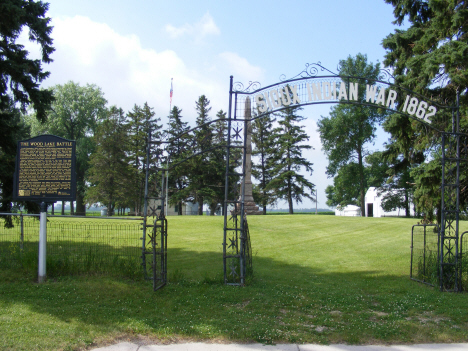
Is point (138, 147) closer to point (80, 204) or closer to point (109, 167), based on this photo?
point (109, 167)

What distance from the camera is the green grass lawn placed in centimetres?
586

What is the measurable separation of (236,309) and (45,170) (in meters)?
5.12

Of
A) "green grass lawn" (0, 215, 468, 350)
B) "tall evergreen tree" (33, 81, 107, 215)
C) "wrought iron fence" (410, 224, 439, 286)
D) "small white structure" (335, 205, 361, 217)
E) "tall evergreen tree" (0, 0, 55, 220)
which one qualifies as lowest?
"small white structure" (335, 205, 361, 217)

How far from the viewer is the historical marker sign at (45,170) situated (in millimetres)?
8922

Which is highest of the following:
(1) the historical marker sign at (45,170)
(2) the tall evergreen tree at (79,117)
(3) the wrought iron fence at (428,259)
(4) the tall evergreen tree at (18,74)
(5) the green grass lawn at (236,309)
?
(2) the tall evergreen tree at (79,117)

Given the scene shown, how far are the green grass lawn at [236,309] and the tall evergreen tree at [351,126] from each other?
1277 inches

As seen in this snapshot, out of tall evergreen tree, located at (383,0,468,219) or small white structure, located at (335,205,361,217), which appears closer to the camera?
tall evergreen tree, located at (383,0,468,219)

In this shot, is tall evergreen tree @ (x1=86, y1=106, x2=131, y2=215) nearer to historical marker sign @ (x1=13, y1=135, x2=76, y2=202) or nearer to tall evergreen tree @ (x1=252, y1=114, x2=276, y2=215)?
tall evergreen tree @ (x1=252, y1=114, x2=276, y2=215)

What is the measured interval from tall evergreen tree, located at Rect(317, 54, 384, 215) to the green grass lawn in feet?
106

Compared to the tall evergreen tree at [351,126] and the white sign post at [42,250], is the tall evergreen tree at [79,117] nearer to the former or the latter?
the tall evergreen tree at [351,126]

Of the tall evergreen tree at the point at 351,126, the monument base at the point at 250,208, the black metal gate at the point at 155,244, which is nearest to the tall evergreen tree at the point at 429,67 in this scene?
the black metal gate at the point at 155,244

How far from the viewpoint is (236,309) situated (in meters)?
7.15

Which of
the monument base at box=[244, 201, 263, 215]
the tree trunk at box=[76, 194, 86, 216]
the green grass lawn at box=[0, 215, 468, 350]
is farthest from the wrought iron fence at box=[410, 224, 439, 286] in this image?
the tree trunk at box=[76, 194, 86, 216]

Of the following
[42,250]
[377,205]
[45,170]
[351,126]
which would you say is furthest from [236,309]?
[377,205]
